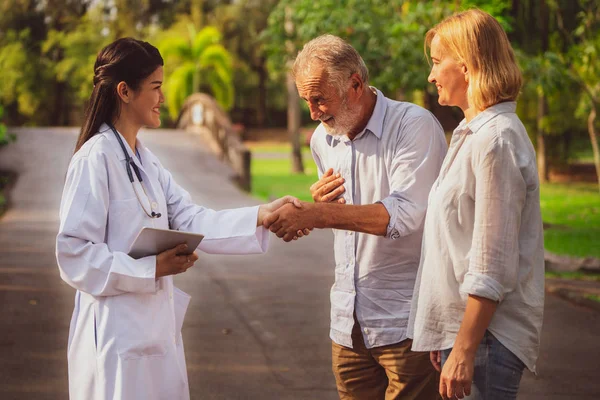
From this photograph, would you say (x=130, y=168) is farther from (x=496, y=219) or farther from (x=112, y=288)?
(x=496, y=219)

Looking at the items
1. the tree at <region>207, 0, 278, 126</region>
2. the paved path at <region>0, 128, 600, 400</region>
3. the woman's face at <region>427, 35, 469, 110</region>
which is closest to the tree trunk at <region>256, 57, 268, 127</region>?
the tree at <region>207, 0, 278, 126</region>

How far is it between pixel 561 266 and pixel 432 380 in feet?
27.1

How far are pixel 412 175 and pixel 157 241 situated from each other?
1.03 meters

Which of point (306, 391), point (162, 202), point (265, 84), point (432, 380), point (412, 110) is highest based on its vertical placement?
point (412, 110)

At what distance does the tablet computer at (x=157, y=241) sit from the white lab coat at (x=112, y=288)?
0.03 m

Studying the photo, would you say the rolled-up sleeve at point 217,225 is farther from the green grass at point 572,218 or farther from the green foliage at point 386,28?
the green grass at point 572,218

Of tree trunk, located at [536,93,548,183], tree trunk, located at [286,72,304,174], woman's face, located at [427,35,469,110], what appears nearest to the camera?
woman's face, located at [427,35,469,110]

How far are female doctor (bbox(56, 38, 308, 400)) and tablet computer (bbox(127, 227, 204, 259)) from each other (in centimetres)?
3

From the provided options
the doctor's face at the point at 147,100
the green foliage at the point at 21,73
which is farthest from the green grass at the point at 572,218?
the green foliage at the point at 21,73

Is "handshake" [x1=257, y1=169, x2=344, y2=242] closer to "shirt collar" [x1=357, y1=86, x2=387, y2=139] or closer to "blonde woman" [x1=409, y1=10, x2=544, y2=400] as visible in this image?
"shirt collar" [x1=357, y1=86, x2=387, y2=139]

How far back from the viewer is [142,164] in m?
3.55

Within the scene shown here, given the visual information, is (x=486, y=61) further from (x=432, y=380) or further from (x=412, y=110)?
(x=432, y=380)

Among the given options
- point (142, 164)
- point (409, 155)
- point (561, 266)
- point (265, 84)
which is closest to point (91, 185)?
point (142, 164)

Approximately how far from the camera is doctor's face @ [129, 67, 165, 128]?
3.47 m
